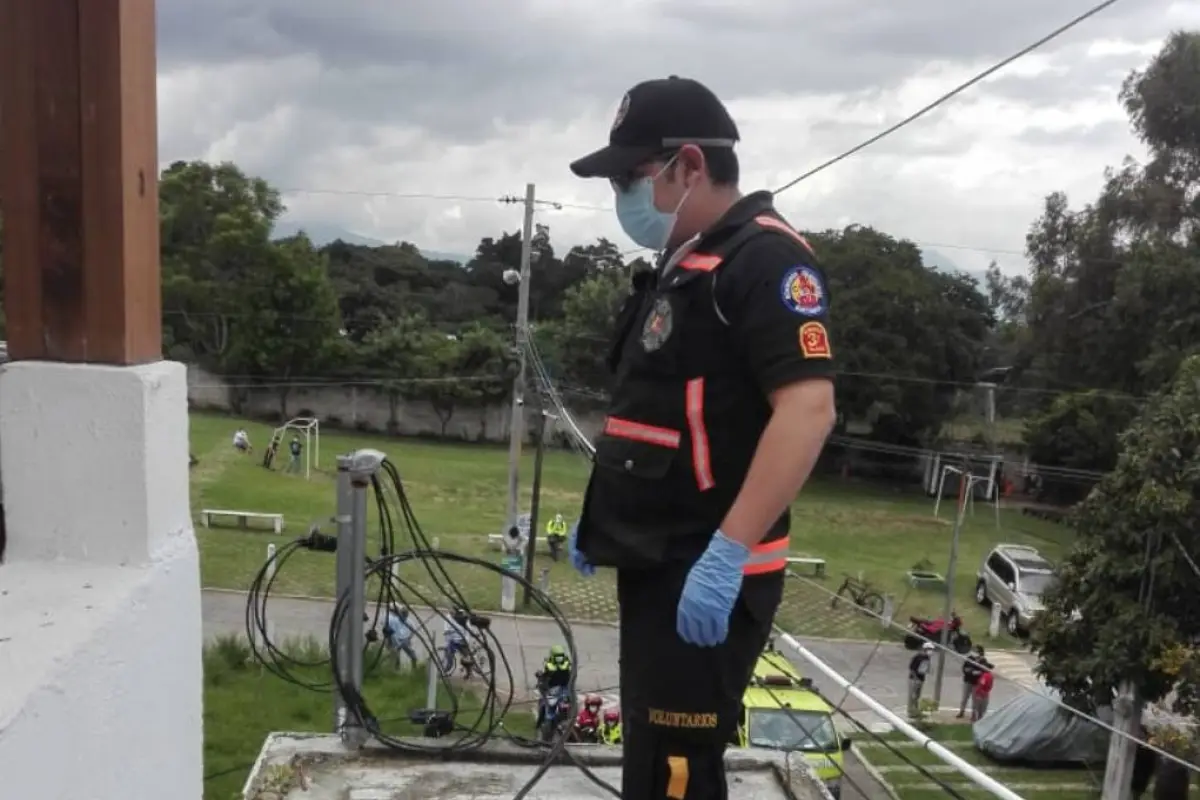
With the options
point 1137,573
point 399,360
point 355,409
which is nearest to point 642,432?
point 1137,573

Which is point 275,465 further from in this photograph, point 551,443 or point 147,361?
point 147,361

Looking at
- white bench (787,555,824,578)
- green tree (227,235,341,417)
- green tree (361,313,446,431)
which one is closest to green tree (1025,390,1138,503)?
white bench (787,555,824,578)

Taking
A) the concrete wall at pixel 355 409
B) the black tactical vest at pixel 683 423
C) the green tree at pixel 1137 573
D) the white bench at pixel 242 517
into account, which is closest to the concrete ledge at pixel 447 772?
the black tactical vest at pixel 683 423

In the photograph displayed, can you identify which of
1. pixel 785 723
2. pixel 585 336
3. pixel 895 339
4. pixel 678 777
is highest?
pixel 678 777

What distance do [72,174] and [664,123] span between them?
0.99 m

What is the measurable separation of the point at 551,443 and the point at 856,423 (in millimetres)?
10808

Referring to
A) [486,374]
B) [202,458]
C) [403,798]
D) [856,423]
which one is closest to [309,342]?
[486,374]

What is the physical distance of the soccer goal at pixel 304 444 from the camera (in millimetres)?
27266

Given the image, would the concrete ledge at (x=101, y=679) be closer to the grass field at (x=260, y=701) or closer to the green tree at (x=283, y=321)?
the grass field at (x=260, y=701)

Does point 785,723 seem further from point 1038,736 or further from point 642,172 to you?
point 642,172

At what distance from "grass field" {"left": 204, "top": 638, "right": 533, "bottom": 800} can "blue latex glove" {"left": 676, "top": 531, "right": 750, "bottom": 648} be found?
23.7ft

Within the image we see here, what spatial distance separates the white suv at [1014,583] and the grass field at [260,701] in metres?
10.6

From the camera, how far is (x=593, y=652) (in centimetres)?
1573

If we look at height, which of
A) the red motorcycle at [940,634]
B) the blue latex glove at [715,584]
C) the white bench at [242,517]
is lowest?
the white bench at [242,517]
